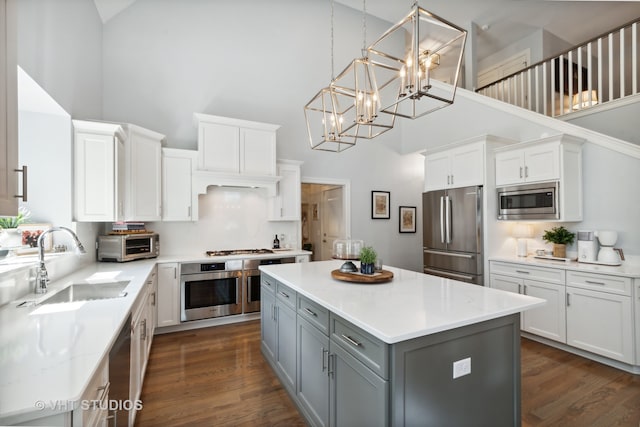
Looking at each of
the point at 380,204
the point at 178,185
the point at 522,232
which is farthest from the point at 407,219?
the point at 178,185

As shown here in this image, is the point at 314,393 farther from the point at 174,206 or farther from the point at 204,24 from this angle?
the point at 204,24

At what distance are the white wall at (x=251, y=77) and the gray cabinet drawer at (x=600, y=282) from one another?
2951 millimetres

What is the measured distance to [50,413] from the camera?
2.89 feet

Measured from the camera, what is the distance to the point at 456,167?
412 centimetres

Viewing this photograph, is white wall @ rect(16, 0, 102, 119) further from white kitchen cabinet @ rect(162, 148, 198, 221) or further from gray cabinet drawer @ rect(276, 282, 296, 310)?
gray cabinet drawer @ rect(276, 282, 296, 310)

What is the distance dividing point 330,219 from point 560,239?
3.57 metres

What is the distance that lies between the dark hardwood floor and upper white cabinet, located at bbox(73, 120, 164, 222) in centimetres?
155

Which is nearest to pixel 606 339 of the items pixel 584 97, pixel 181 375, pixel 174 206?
pixel 181 375

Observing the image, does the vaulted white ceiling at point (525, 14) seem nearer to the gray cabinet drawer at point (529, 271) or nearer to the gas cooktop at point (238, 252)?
the gas cooktop at point (238, 252)

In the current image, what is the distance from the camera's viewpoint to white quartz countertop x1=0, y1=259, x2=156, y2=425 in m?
0.89

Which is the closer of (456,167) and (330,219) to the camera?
(456,167)

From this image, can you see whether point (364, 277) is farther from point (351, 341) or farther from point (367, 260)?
point (351, 341)

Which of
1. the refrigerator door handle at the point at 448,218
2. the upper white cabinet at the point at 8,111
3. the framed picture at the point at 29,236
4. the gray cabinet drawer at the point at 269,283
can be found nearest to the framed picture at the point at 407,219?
the refrigerator door handle at the point at 448,218

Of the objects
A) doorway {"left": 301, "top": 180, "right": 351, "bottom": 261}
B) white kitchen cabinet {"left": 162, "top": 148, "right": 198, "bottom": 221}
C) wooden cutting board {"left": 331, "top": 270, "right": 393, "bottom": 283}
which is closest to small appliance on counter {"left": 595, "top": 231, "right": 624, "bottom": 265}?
wooden cutting board {"left": 331, "top": 270, "right": 393, "bottom": 283}
